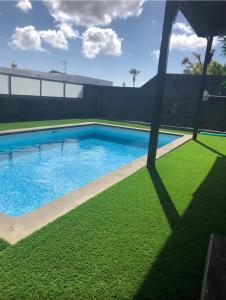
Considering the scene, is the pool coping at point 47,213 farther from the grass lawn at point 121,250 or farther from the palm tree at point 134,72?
the palm tree at point 134,72

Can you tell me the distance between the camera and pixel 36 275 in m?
2.36

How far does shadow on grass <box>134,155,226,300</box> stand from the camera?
2.31 metres

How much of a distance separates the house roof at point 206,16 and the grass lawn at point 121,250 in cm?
535

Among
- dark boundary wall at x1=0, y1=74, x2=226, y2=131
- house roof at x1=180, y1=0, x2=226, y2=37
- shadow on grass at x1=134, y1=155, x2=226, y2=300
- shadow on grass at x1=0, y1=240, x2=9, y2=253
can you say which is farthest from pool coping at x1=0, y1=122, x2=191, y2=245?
dark boundary wall at x1=0, y1=74, x2=226, y2=131

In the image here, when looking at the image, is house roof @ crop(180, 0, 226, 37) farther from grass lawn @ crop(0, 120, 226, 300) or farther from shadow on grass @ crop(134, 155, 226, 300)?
grass lawn @ crop(0, 120, 226, 300)

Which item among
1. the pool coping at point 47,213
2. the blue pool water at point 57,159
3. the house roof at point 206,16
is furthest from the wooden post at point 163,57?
the blue pool water at point 57,159

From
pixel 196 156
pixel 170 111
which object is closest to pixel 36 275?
pixel 196 156

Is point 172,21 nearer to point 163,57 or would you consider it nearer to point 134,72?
point 163,57

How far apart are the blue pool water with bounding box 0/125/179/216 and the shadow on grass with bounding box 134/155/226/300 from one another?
9.41 ft

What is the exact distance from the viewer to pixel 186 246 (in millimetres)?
2994

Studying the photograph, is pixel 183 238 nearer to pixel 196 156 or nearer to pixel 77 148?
pixel 196 156

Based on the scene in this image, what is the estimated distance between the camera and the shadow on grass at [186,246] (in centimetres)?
231

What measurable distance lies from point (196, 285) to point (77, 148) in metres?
9.16

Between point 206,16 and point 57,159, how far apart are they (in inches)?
279
